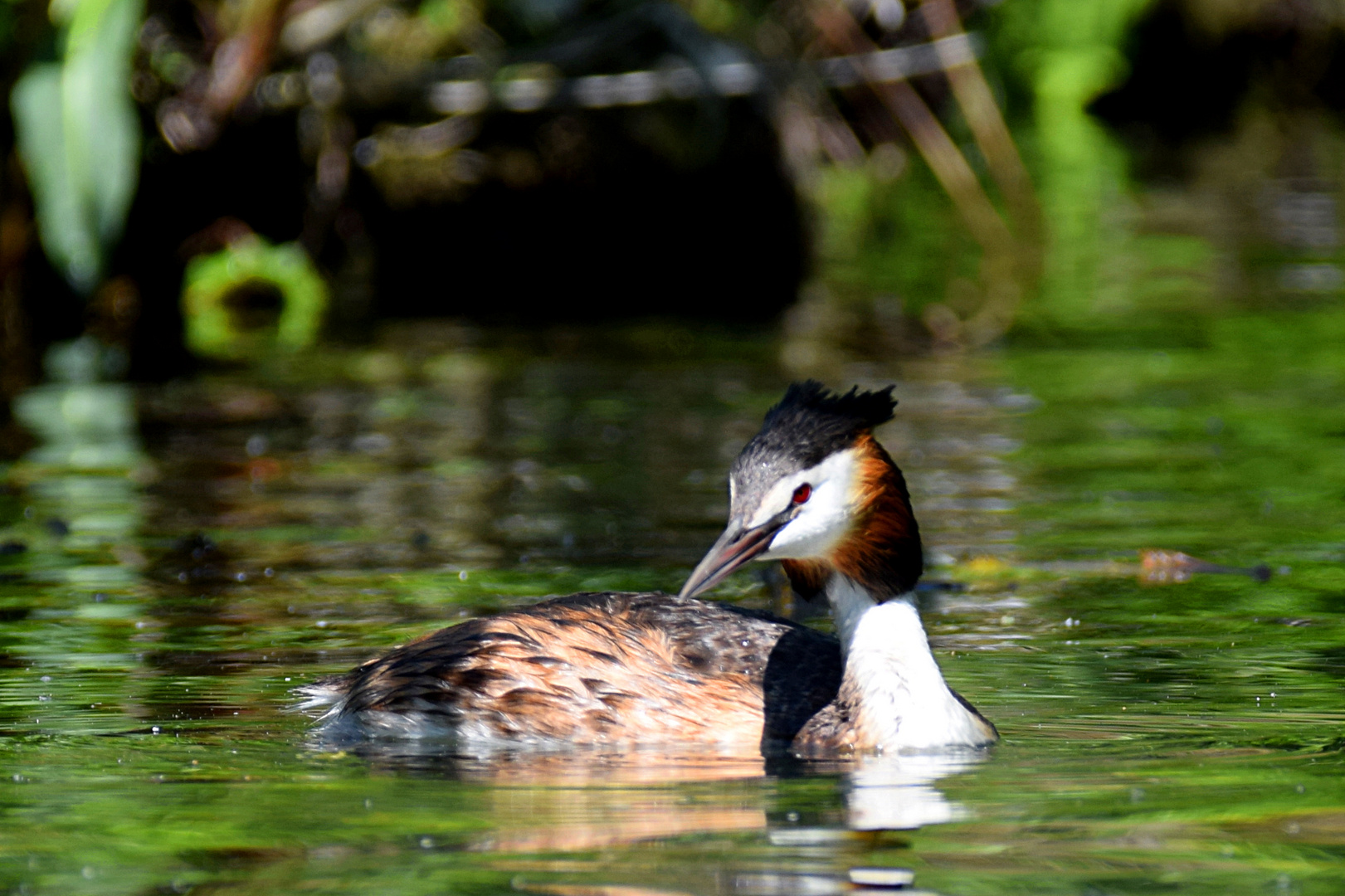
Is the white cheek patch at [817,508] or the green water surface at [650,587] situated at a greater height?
the white cheek patch at [817,508]

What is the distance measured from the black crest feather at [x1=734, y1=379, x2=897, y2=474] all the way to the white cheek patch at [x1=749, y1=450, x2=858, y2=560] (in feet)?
0.14

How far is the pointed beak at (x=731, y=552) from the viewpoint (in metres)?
5.54

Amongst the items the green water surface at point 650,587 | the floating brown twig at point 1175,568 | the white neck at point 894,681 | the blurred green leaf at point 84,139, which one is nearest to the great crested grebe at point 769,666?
the white neck at point 894,681

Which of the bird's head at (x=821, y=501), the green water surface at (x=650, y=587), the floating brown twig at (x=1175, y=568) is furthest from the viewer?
the floating brown twig at (x=1175, y=568)

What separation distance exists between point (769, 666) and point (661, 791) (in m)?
1.08

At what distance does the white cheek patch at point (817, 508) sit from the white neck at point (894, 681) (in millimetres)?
225

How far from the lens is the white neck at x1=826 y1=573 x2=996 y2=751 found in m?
5.72

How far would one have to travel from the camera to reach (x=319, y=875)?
4.51m

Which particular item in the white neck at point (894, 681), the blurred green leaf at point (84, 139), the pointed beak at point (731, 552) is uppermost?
the blurred green leaf at point (84, 139)

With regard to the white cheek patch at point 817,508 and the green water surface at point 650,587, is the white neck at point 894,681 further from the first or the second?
the white cheek patch at point 817,508

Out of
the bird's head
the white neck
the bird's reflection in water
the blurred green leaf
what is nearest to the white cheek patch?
the bird's head

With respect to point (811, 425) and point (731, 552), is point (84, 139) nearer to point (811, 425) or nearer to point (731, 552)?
point (811, 425)

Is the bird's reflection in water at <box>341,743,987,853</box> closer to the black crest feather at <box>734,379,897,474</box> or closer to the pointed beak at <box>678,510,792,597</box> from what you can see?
the pointed beak at <box>678,510,792,597</box>

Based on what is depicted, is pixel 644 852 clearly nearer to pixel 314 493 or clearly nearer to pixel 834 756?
pixel 834 756
